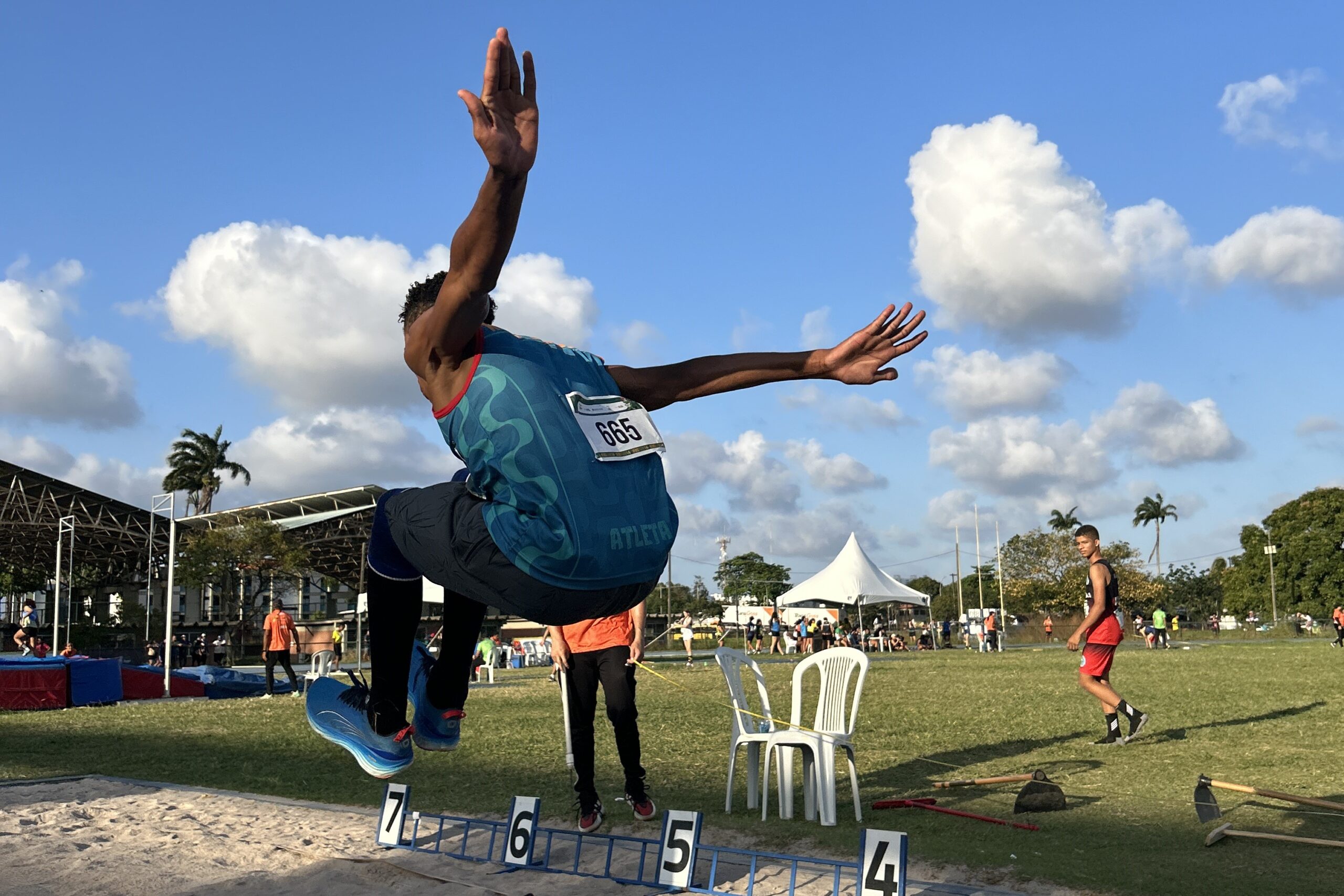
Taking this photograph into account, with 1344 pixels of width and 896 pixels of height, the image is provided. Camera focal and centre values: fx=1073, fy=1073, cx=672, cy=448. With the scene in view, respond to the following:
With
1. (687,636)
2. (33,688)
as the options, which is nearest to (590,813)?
(33,688)

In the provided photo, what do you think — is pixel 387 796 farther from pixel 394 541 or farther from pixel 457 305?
pixel 457 305

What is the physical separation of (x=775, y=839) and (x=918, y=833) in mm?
849

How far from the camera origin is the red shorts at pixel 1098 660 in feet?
34.5

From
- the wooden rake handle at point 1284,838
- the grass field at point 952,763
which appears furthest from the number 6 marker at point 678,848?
the wooden rake handle at point 1284,838

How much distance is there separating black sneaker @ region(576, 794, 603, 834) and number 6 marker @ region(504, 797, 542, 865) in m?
0.91

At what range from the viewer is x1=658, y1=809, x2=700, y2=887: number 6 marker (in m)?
5.04

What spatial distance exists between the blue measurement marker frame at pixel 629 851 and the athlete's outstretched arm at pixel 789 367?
1983mm

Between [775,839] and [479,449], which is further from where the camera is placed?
[775,839]

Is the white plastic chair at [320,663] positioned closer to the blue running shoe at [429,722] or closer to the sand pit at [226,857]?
the sand pit at [226,857]

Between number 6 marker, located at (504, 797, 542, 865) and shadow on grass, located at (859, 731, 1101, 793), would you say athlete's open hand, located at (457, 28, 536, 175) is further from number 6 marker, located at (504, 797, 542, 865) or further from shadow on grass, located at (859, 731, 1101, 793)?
shadow on grass, located at (859, 731, 1101, 793)

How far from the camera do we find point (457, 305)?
289cm

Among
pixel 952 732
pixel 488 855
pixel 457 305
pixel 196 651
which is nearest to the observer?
pixel 457 305

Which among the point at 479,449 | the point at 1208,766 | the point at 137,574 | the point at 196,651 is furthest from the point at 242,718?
the point at 137,574

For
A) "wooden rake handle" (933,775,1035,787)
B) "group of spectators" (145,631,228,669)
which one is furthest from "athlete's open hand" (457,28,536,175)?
"group of spectators" (145,631,228,669)
